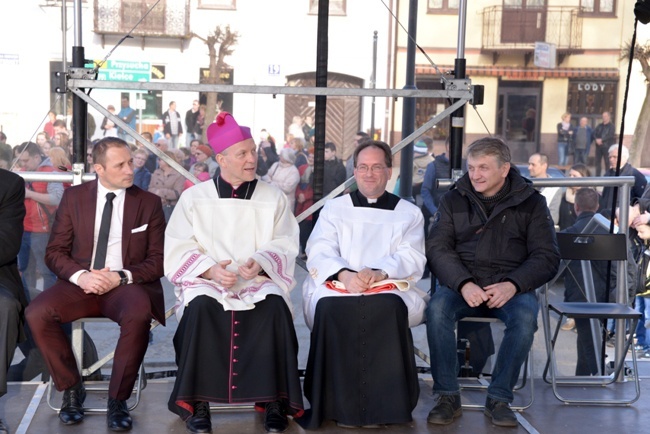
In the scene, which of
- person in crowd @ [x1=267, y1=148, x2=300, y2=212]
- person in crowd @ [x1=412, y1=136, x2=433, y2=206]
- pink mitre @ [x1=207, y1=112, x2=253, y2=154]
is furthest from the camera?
person in crowd @ [x1=412, y1=136, x2=433, y2=206]

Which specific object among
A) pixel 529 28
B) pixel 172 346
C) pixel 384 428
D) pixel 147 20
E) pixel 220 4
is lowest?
pixel 172 346

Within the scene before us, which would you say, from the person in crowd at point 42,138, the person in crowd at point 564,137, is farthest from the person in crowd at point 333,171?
the person in crowd at point 564,137

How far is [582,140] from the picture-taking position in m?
24.0

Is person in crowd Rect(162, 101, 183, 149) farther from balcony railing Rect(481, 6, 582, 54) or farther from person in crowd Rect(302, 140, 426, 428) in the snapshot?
person in crowd Rect(302, 140, 426, 428)

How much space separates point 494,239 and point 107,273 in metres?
1.84

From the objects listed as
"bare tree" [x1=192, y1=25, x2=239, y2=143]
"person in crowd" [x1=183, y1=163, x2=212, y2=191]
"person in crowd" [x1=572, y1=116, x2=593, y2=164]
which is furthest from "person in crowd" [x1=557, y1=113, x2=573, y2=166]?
"person in crowd" [x1=183, y1=163, x2=212, y2=191]

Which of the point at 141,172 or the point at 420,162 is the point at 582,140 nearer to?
the point at 420,162

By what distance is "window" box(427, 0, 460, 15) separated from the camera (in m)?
23.7

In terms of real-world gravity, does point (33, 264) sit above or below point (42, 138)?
below

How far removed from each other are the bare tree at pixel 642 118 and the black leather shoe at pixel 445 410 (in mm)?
18925

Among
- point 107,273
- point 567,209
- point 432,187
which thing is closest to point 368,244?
point 107,273

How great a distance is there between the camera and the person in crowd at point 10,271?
3969mm

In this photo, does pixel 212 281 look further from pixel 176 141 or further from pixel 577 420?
pixel 176 141

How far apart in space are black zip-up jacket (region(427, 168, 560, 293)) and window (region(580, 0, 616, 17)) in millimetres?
22530
